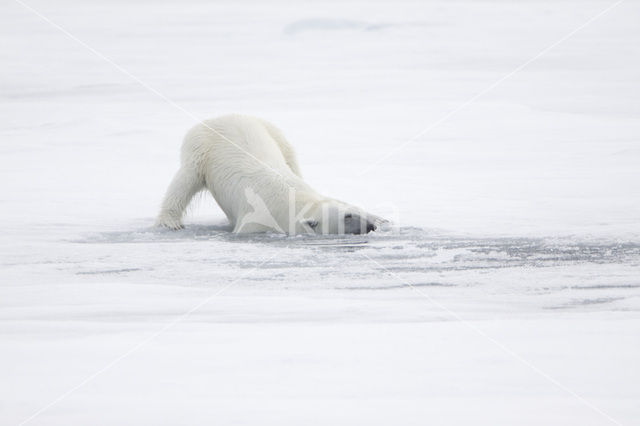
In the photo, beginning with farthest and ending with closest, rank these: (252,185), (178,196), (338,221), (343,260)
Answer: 1. (178,196)
2. (252,185)
3. (338,221)
4. (343,260)

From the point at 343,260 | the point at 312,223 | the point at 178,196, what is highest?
the point at 178,196

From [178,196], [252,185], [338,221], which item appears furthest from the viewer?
[178,196]

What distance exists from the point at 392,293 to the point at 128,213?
2791 millimetres

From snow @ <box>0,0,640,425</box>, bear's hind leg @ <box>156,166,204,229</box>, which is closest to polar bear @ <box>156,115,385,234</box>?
bear's hind leg @ <box>156,166,204,229</box>

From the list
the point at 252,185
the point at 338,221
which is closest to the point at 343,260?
the point at 338,221

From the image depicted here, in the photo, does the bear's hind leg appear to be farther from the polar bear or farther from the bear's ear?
the bear's ear

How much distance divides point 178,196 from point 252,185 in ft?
1.69

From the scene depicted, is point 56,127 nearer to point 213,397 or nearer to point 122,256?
point 122,256

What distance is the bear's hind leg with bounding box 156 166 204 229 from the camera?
5824mm

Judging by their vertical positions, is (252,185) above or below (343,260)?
above

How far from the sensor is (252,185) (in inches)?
229

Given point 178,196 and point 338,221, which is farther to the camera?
point 178,196

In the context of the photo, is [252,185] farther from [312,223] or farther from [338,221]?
[338,221]

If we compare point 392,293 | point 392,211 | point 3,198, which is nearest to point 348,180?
point 392,211
